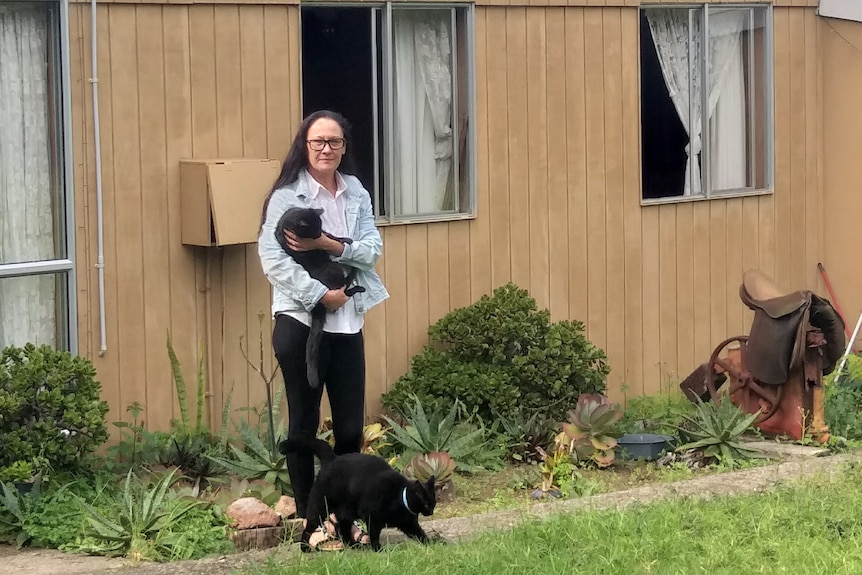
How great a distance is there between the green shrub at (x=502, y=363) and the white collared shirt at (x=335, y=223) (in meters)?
2.34

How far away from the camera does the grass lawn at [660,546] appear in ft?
19.6

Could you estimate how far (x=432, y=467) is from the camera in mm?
8008

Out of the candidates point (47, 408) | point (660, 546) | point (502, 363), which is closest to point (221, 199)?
point (47, 408)

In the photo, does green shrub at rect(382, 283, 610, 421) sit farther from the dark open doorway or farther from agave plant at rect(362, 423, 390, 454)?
the dark open doorway

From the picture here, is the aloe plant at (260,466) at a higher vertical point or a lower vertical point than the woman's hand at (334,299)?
lower

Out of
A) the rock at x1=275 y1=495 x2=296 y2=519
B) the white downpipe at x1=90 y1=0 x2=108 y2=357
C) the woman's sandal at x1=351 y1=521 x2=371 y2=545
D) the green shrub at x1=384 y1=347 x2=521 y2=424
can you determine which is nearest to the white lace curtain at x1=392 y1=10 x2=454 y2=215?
the green shrub at x1=384 y1=347 x2=521 y2=424

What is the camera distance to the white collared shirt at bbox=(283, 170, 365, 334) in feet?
22.1

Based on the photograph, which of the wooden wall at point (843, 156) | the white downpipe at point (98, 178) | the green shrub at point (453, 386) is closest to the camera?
the white downpipe at point (98, 178)

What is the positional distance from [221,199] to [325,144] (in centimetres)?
163

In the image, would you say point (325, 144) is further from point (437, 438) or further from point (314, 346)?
point (437, 438)

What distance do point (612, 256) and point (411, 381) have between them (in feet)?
6.97

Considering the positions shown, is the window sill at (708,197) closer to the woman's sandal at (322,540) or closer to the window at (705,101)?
the window at (705,101)

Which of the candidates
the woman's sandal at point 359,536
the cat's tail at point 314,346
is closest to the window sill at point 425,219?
the cat's tail at point 314,346

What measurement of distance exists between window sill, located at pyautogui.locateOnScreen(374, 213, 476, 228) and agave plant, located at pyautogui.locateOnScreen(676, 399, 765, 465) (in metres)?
1.94
